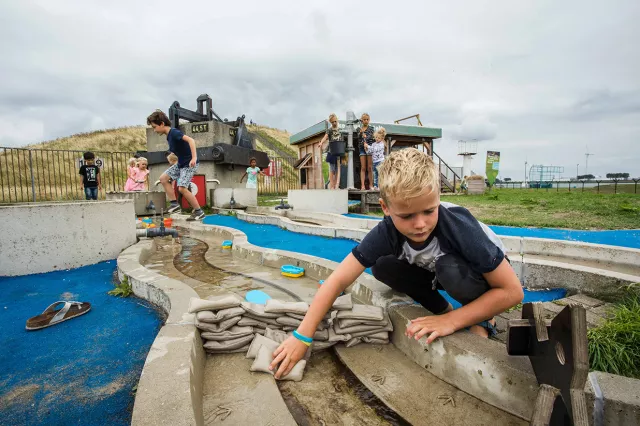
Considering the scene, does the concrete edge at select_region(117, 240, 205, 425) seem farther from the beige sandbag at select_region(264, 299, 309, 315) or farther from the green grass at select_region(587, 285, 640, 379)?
the green grass at select_region(587, 285, 640, 379)

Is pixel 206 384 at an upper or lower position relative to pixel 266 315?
lower

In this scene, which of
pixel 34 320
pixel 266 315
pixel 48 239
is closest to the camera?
pixel 266 315

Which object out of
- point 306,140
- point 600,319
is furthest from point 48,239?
point 306,140

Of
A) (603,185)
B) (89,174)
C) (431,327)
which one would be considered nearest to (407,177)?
(431,327)

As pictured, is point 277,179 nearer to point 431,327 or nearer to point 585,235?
point 585,235

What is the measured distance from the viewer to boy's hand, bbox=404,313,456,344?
1.83 metres

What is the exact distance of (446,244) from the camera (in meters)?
1.90

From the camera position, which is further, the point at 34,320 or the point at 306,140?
the point at 306,140

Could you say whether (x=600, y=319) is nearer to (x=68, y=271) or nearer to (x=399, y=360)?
(x=399, y=360)

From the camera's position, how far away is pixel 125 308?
9.79 feet

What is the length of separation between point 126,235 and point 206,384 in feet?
13.9

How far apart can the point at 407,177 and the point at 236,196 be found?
397 inches

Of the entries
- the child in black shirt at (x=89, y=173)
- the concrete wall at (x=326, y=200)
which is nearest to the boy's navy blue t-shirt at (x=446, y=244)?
the concrete wall at (x=326, y=200)

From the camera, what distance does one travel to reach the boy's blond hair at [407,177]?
1.68m
